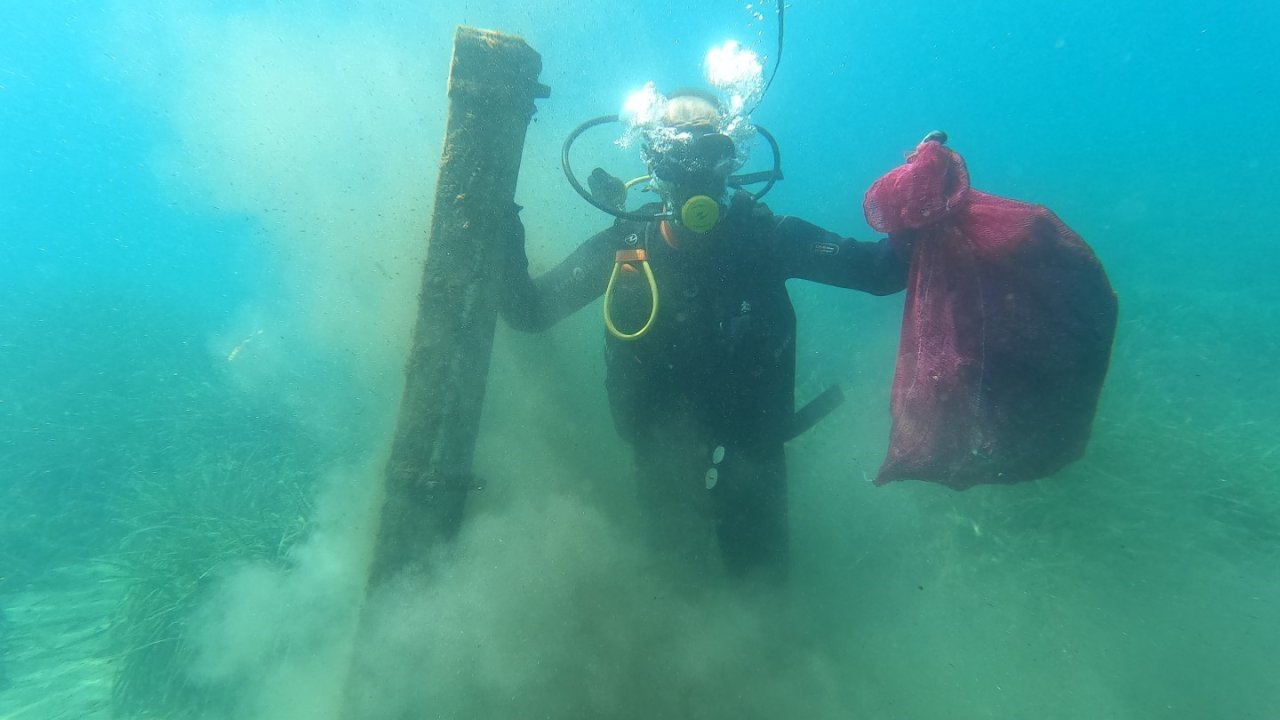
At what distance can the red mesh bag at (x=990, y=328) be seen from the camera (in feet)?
8.91

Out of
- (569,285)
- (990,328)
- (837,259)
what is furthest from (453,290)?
(990,328)

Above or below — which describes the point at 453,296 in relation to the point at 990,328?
above

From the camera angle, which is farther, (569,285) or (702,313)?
(569,285)

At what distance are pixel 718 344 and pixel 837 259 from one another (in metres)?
1.03

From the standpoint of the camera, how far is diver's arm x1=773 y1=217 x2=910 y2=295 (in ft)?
11.5

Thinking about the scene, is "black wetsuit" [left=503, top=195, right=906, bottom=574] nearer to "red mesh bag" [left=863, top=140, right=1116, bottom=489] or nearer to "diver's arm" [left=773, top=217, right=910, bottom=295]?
"diver's arm" [left=773, top=217, right=910, bottom=295]

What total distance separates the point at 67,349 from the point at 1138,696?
69.7 ft

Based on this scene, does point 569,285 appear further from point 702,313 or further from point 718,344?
point 718,344

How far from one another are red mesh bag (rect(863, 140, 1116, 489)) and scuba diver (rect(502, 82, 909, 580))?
568 millimetres

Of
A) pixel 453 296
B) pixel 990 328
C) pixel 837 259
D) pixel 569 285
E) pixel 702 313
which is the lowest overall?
pixel 990 328

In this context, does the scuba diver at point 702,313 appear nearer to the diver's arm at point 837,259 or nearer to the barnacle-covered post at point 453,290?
the diver's arm at point 837,259

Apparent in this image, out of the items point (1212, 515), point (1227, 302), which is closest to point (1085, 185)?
point (1227, 302)

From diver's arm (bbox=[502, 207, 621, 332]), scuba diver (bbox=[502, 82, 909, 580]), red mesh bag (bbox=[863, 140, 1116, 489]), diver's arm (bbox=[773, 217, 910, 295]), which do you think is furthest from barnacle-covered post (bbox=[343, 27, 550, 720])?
red mesh bag (bbox=[863, 140, 1116, 489])

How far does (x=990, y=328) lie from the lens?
2836 millimetres
